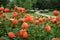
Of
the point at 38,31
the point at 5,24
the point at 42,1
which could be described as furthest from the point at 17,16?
the point at 42,1

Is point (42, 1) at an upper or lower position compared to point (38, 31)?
lower

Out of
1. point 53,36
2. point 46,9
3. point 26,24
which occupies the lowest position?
point 46,9

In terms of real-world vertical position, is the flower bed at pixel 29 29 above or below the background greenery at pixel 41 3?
above

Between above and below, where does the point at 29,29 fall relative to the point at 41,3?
above

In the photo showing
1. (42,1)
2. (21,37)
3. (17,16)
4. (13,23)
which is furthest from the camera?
(42,1)

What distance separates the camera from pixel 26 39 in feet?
13.3

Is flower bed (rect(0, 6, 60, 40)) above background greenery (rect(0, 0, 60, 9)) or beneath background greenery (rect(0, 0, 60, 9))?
above

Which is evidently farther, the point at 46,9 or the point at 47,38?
the point at 46,9

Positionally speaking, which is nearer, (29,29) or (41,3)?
(29,29)

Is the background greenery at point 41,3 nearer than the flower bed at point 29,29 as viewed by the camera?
No

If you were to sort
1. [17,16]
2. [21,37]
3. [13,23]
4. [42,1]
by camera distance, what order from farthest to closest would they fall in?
[42,1]
[17,16]
[13,23]
[21,37]

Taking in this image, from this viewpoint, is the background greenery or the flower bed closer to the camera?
the flower bed

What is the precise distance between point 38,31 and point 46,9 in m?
16.1

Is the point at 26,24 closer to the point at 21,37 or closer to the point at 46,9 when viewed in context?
the point at 21,37
